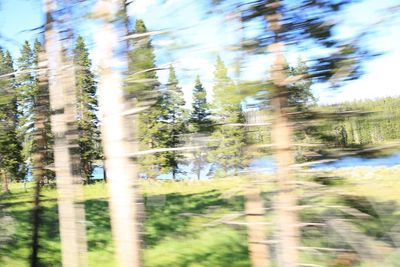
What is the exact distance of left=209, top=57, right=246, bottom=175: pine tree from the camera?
4.47 meters

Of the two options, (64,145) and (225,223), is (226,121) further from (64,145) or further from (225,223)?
(64,145)

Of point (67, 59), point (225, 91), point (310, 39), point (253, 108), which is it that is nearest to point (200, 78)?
point (225, 91)

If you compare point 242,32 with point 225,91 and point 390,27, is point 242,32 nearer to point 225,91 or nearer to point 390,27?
point 225,91

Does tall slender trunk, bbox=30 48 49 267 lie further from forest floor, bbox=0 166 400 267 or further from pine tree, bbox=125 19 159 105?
pine tree, bbox=125 19 159 105

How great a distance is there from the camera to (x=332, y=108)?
466 centimetres

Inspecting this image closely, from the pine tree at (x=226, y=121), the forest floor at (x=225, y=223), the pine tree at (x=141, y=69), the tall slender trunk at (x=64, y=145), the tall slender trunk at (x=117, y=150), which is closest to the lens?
the tall slender trunk at (x=117, y=150)

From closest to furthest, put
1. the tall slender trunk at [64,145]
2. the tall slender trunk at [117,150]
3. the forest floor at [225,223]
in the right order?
the tall slender trunk at [117,150] < the forest floor at [225,223] < the tall slender trunk at [64,145]

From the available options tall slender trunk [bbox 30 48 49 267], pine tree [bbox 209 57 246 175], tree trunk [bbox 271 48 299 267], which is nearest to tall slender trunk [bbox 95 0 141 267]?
pine tree [bbox 209 57 246 175]

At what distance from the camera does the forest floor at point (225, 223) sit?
4621 mm

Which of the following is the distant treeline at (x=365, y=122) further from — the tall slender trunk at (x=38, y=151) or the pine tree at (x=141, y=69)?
the tall slender trunk at (x=38, y=151)

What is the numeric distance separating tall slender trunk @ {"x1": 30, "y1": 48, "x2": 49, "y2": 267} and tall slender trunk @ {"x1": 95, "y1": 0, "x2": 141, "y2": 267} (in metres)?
3.29

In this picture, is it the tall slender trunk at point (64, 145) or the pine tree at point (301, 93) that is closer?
the pine tree at point (301, 93)

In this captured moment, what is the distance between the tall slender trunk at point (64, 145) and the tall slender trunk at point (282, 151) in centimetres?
335

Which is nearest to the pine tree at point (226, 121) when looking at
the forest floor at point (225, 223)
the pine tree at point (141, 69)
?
the forest floor at point (225, 223)
